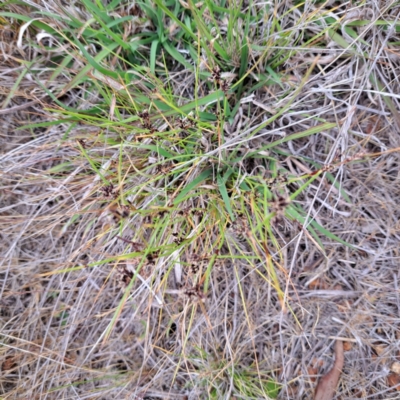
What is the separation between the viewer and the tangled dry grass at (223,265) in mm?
1080

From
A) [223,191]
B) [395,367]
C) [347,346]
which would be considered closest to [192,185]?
[223,191]

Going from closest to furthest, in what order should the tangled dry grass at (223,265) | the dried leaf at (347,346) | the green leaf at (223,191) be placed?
1. the green leaf at (223,191)
2. the tangled dry grass at (223,265)
3. the dried leaf at (347,346)

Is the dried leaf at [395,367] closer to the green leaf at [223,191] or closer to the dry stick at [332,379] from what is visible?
the dry stick at [332,379]

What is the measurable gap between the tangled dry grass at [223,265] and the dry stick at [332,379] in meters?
0.03

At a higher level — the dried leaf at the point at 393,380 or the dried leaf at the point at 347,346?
the dried leaf at the point at 347,346

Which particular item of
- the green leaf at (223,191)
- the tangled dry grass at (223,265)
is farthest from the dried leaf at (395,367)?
the green leaf at (223,191)

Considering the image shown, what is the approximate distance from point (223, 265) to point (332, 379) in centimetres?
50

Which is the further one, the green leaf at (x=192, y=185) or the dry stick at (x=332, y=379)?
the dry stick at (x=332, y=379)

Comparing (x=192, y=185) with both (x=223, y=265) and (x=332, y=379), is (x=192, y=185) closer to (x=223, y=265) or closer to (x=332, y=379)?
(x=223, y=265)

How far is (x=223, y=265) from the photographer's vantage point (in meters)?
1.14

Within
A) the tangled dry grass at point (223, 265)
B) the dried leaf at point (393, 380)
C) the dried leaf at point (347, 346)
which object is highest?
the tangled dry grass at point (223, 265)

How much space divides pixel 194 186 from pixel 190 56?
42cm

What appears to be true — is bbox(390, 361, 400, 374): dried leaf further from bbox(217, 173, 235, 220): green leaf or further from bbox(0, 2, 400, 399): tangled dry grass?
bbox(217, 173, 235, 220): green leaf

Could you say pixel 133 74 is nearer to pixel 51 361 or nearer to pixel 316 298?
pixel 316 298
